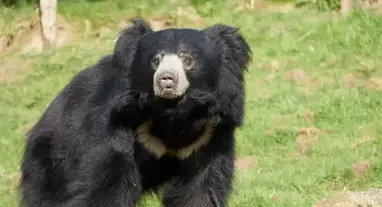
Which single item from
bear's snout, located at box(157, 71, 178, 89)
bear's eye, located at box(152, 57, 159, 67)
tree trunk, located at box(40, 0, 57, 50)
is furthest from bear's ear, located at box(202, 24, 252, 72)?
tree trunk, located at box(40, 0, 57, 50)

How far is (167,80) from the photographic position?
4.42 meters

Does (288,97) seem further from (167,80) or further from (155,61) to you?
(167,80)

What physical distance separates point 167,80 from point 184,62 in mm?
269

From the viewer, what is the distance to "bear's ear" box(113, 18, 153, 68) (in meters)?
4.83

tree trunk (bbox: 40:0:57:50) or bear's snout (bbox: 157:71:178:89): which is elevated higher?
bear's snout (bbox: 157:71:178:89)

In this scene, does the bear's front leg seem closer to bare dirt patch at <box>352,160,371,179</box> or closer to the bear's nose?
the bear's nose

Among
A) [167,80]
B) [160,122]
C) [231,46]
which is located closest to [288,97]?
[231,46]

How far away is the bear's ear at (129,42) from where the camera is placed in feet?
15.8

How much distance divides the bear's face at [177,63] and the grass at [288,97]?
113 centimetres

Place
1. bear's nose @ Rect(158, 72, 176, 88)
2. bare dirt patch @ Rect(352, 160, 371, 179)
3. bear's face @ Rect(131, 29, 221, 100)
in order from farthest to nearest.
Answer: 1. bare dirt patch @ Rect(352, 160, 371, 179)
2. bear's face @ Rect(131, 29, 221, 100)
3. bear's nose @ Rect(158, 72, 176, 88)

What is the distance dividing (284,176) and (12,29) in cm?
654

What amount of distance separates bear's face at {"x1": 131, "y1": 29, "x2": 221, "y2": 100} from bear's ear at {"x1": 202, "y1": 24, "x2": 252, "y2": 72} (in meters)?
0.08

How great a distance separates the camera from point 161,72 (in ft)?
14.7

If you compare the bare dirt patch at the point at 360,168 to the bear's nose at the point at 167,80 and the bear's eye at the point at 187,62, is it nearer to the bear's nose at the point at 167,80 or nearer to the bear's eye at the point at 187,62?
the bear's eye at the point at 187,62
